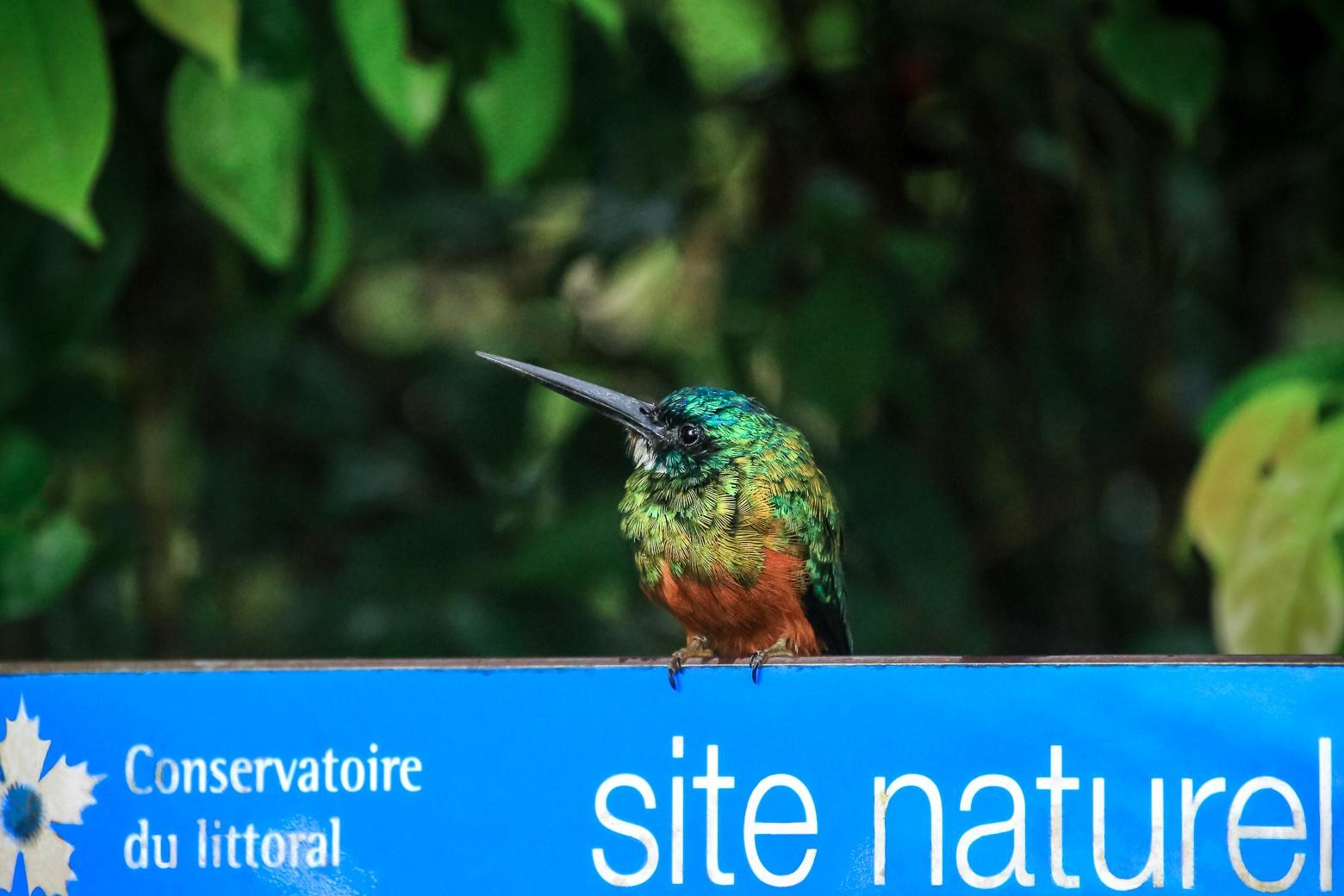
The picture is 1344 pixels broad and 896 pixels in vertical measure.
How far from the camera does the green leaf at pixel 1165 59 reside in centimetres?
188

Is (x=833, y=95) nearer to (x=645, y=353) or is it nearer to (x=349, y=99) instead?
(x=645, y=353)

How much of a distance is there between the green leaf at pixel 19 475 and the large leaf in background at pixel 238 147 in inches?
12.4

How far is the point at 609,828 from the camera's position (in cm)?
121

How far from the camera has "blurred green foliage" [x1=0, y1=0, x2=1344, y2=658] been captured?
7.35 feet

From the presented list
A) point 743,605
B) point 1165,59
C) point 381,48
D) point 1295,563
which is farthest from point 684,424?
point 1165,59

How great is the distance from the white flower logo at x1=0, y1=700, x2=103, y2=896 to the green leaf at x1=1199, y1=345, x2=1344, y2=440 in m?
1.19

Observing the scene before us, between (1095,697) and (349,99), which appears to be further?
(349,99)

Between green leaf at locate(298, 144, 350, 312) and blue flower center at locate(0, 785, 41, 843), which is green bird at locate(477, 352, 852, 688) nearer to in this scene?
green leaf at locate(298, 144, 350, 312)

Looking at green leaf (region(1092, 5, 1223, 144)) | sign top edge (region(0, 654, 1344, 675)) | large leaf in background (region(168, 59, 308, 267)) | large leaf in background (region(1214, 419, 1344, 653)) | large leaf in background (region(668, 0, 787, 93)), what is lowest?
sign top edge (region(0, 654, 1344, 675))

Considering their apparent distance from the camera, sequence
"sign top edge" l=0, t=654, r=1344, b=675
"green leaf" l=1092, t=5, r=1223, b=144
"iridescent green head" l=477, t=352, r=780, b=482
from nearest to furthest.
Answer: "sign top edge" l=0, t=654, r=1344, b=675 → "iridescent green head" l=477, t=352, r=780, b=482 → "green leaf" l=1092, t=5, r=1223, b=144

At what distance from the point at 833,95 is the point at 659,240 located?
0.40 m

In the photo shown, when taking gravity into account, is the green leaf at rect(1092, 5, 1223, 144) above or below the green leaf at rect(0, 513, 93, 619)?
above

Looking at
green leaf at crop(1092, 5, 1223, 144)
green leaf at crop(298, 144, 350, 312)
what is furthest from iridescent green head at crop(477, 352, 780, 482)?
green leaf at crop(1092, 5, 1223, 144)

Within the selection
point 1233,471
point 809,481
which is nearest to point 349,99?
point 809,481
